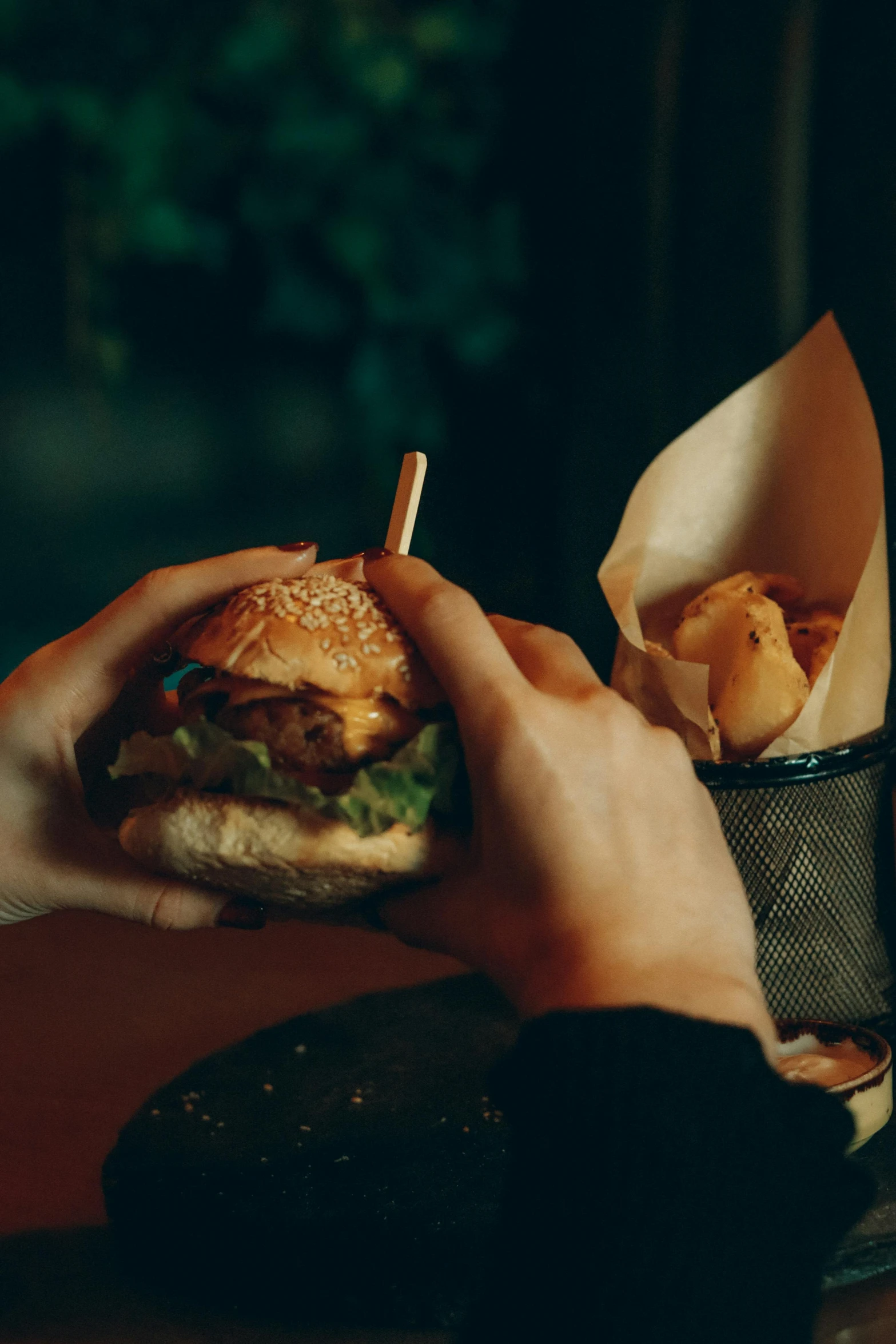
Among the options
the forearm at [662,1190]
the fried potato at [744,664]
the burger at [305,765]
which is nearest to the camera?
the forearm at [662,1190]

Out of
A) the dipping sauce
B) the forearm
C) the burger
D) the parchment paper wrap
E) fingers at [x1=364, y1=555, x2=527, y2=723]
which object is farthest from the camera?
the parchment paper wrap

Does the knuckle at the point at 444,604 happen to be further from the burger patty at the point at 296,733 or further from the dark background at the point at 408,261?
the dark background at the point at 408,261

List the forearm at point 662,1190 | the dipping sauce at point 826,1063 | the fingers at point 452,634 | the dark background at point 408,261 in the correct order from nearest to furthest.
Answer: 1. the forearm at point 662,1190
2. the fingers at point 452,634
3. the dipping sauce at point 826,1063
4. the dark background at point 408,261

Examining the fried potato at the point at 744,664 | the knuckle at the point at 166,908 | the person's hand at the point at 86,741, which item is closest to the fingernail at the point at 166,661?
the person's hand at the point at 86,741

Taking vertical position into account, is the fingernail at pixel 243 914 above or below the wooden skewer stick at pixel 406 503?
A: below

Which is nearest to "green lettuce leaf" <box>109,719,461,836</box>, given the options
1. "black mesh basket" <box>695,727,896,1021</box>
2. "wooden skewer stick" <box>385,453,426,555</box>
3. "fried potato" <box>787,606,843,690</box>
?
"wooden skewer stick" <box>385,453,426,555</box>

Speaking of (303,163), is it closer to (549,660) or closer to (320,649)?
(320,649)

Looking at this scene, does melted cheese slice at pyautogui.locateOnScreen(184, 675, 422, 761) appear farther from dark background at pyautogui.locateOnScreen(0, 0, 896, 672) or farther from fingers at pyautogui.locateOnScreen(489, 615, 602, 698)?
dark background at pyautogui.locateOnScreen(0, 0, 896, 672)
